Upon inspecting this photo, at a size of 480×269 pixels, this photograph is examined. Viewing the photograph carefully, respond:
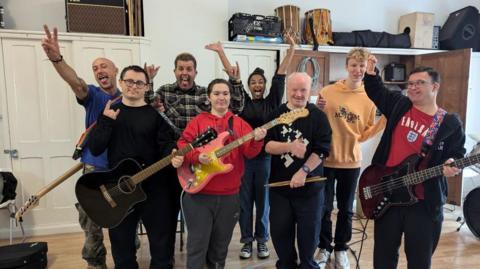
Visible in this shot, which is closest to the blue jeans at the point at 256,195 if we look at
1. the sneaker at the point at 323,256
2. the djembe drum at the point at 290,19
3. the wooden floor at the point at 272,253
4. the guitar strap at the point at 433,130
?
the wooden floor at the point at 272,253

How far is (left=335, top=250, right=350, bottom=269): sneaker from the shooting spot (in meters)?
2.63

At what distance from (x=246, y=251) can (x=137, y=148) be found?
1.47 metres

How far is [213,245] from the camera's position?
2047mm

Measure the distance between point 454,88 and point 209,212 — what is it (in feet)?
12.9

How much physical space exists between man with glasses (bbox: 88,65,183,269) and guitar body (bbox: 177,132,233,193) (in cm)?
12

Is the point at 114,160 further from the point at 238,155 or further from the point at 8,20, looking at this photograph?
the point at 8,20

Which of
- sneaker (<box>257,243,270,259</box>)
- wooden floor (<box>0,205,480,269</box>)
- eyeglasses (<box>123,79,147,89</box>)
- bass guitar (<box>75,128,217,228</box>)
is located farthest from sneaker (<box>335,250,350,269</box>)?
eyeglasses (<box>123,79,147,89</box>)

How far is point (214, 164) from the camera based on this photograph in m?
1.92

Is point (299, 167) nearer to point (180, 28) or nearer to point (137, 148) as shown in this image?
point (137, 148)

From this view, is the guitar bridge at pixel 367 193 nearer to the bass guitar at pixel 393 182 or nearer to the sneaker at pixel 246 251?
the bass guitar at pixel 393 182

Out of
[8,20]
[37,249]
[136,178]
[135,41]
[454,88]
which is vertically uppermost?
[8,20]

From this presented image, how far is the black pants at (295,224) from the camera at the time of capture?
2.05 meters

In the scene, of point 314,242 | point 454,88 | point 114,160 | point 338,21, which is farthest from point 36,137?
point 454,88

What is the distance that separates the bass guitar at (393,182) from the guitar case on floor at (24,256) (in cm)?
252
